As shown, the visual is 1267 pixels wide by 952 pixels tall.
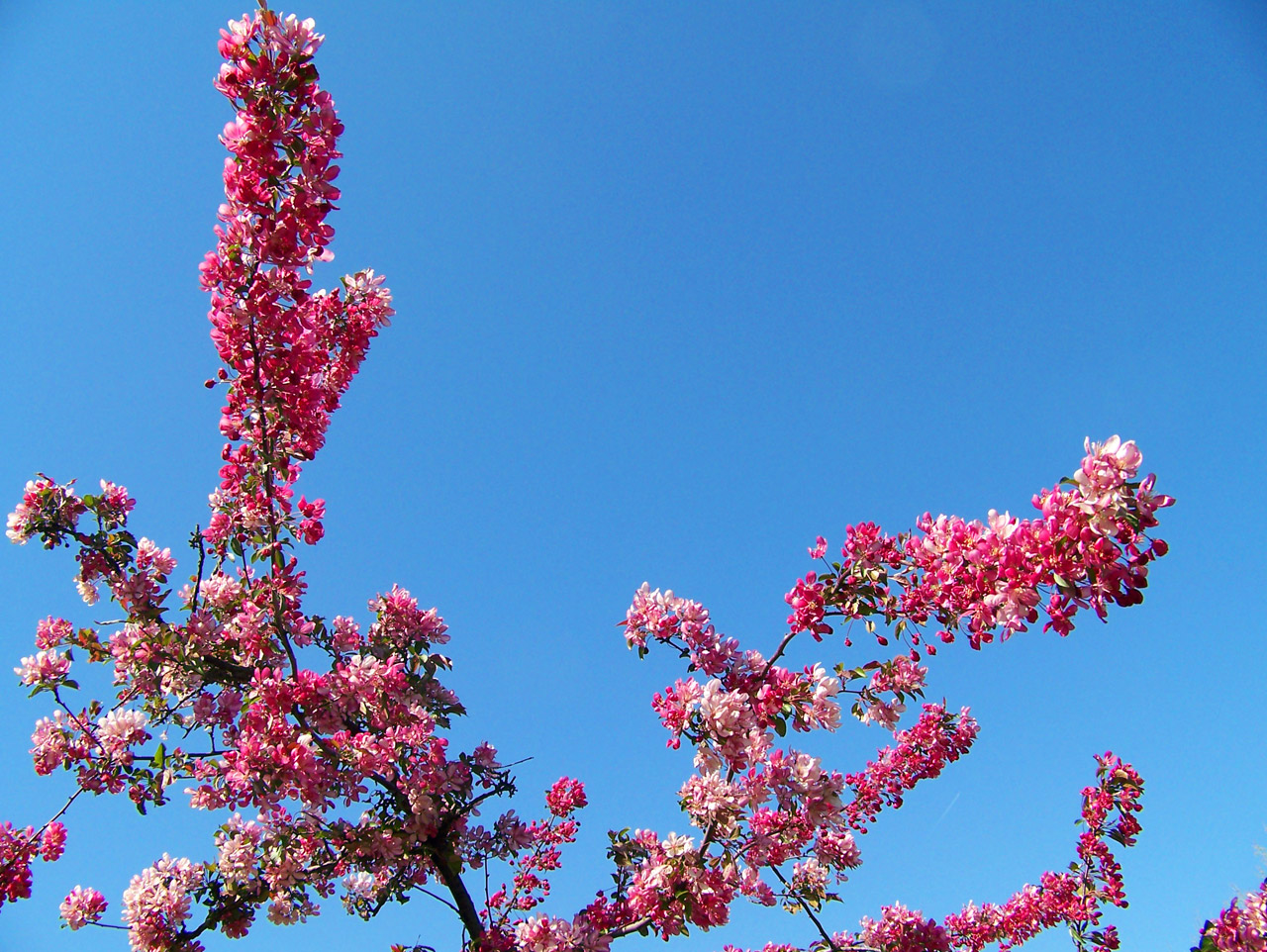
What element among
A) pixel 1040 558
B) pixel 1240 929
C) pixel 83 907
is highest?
pixel 83 907

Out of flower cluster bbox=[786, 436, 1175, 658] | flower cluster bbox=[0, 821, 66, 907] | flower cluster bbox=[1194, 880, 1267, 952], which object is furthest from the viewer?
flower cluster bbox=[1194, 880, 1267, 952]

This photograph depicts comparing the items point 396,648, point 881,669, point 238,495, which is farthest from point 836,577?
point 238,495

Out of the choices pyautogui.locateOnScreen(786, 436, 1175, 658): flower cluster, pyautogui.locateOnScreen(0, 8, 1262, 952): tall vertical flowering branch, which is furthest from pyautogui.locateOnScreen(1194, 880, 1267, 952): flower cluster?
pyautogui.locateOnScreen(786, 436, 1175, 658): flower cluster

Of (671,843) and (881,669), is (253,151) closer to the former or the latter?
(671,843)

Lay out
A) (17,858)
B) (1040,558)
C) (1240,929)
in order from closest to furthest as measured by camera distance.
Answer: (1040,558), (17,858), (1240,929)

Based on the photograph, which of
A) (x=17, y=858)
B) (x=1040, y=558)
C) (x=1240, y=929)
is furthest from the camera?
(x=1240, y=929)

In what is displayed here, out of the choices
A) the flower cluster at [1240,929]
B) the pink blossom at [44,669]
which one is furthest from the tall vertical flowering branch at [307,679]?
the flower cluster at [1240,929]

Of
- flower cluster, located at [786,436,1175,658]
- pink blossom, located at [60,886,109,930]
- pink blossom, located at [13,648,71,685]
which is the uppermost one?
pink blossom, located at [13,648,71,685]

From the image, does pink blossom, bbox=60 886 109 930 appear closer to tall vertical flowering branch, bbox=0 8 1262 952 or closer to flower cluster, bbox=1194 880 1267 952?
tall vertical flowering branch, bbox=0 8 1262 952

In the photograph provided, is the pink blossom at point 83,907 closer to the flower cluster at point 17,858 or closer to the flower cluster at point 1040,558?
the flower cluster at point 17,858

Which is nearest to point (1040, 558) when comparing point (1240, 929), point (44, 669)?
point (44, 669)

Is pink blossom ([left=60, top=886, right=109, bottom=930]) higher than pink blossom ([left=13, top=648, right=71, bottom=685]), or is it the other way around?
pink blossom ([left=13, top=648, right=71, bottom=685])

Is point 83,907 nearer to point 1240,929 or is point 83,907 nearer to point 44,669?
point 44,669

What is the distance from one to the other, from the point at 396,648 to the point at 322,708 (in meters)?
0.89
